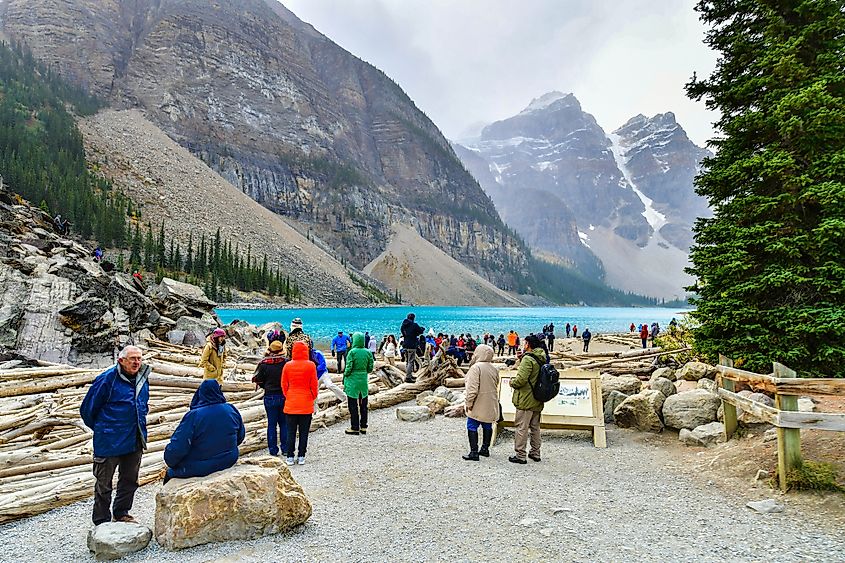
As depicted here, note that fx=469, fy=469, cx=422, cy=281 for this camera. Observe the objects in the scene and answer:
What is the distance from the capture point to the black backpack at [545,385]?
7121 millimetres

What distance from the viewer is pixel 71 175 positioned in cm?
8181

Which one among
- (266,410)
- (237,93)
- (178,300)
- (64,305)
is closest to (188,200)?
(237,93)

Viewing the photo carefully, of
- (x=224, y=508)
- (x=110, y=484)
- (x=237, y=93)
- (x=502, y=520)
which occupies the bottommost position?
(x=502, y=520)

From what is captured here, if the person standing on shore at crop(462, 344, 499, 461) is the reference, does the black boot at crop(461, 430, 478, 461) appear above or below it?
below

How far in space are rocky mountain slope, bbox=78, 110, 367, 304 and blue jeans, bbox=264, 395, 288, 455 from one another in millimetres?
88886

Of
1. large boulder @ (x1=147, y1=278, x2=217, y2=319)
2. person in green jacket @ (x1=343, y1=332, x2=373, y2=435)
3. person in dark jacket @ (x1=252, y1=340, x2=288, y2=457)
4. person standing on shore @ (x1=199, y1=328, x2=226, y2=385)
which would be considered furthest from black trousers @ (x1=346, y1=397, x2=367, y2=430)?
large boulder @ (x1=147, y1=278, x2=217, y2=319)

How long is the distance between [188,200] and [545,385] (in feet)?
337

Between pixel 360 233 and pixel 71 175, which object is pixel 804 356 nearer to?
pixel 71 175

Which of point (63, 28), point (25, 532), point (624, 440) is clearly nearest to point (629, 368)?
point (624, 440)

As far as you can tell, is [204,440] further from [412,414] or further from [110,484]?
[412,414]

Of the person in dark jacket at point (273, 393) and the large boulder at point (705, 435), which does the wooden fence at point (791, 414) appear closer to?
the large boulder at point (705, 435)

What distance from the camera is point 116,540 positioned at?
4.20 metres

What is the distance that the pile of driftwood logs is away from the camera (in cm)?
555

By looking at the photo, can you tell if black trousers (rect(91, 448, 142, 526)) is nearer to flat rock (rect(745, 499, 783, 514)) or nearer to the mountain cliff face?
flat rock (rect(745, 499, 783, 514))
